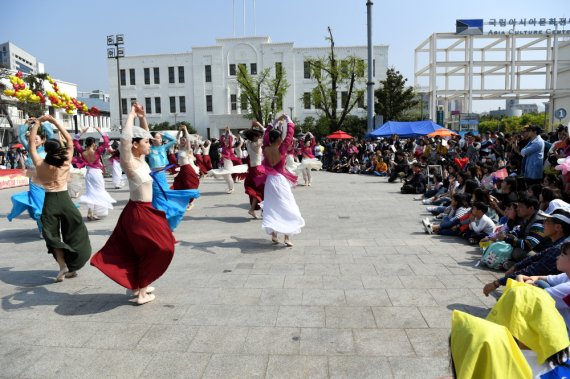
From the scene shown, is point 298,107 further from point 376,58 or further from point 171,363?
point 171,363

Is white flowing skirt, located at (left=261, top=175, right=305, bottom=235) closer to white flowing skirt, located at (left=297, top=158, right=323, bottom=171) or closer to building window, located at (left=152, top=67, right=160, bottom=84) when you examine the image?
white flowing skirt, located at (left=297, top=158, right=323, bottom=171)

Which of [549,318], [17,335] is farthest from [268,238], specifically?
[549,318]

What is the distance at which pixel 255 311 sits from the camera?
4.69 meters

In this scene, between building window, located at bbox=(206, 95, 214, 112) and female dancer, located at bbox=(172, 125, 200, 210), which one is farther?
building window, located at bbox=(206, 95, 214, 112)

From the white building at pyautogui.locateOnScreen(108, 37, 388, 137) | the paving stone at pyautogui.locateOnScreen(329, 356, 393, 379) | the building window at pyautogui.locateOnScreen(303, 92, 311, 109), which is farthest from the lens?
the white building at pyautogui.locateOnScreen(108, 37, 388, 137)

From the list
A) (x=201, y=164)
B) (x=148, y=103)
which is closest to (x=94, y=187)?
(x=201, y=164)

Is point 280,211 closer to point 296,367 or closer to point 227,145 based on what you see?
point 296,367

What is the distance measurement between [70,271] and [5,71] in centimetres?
3241

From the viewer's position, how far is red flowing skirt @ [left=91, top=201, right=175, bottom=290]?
4.87 m

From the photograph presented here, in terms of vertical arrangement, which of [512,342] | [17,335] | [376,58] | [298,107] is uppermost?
[376,58]

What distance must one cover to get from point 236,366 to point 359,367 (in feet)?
3.08

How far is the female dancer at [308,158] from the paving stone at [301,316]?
37.4 ft

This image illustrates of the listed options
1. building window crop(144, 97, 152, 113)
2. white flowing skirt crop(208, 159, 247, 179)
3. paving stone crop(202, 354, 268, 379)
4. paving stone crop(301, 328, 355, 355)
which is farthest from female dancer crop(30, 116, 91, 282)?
building window crop(144, 97, 152, 113)

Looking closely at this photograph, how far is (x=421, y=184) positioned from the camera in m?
14.1
